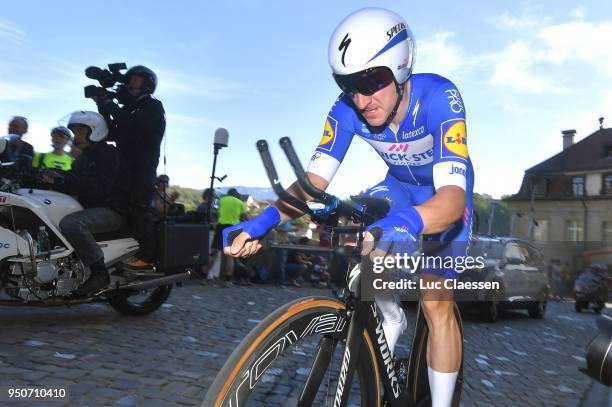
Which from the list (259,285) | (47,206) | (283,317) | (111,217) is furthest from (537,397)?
(259,285)

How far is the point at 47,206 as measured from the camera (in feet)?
17.3

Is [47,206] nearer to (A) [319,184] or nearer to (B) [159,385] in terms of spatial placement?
(B) [159,385]

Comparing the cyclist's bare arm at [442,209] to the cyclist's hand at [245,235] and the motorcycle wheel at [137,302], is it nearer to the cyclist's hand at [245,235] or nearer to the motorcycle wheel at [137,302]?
the cyclist's hand at [245,235]

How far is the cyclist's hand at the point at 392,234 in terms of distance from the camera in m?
1.62

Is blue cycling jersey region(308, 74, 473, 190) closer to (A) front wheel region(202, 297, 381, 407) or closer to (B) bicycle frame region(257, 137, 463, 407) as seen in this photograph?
(B) bicycle frame region(257, 137, 463, 407)

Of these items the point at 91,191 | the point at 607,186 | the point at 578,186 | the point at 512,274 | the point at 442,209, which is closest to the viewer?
the point at 442,209

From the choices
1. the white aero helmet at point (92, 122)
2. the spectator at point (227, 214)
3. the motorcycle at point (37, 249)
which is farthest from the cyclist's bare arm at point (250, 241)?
the spectator at point (227, 214)

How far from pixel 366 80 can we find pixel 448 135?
407 millimetres

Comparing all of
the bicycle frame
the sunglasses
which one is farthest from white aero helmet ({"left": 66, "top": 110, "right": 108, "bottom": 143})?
the bicycle frame

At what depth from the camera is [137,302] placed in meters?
6.75

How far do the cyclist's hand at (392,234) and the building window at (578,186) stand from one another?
55.4m

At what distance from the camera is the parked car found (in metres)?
9.52

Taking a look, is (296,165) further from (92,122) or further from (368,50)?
(92,122)

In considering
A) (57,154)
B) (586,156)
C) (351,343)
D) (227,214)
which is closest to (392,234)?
(351,343)
